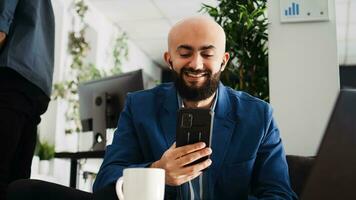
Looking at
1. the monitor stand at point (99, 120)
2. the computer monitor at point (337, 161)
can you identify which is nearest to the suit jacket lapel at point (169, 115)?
the computer monitor at point (337, 161)

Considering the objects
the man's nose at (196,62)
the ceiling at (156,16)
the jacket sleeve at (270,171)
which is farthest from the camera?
the ceiling at (156,16)

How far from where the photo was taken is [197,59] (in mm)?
1336

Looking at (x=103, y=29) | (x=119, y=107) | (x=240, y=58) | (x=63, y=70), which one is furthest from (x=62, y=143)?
(x=240, y=58)

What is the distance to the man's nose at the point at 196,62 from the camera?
133cm

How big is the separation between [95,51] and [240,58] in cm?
305

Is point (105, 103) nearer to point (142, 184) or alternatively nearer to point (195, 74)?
point (195, 74)

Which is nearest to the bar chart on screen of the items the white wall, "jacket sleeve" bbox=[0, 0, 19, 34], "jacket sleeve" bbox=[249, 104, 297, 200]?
the white wall

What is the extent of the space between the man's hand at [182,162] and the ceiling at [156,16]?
4077 mm

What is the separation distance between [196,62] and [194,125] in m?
0.35

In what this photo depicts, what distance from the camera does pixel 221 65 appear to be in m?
1.42

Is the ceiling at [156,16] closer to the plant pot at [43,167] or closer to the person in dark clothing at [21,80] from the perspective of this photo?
the plant pot at [43,167]

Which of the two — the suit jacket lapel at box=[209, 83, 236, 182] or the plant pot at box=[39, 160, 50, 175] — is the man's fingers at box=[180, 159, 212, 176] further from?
the plant pot at box=[39, 160, 50, 175]

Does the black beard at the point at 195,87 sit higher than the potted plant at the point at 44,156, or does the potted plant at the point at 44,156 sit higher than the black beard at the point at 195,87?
the black beard at the point at 195,87

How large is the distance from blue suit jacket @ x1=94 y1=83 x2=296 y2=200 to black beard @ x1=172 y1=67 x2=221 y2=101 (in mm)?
31
